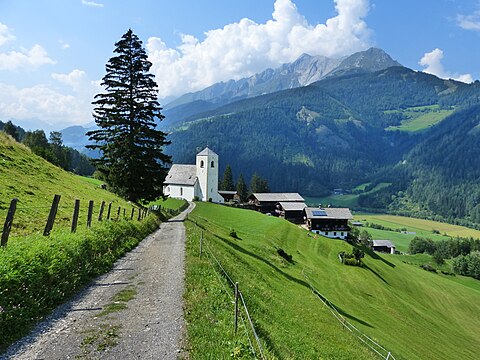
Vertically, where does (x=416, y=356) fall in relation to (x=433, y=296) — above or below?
above

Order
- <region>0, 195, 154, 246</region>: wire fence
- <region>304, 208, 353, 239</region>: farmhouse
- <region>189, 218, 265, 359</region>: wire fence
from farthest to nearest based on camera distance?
<region>304, 208, 353, 239</region>: farmhouse < <region>0, 195, 154, 246</region>: wire fence < <region>189, 218, 265, 359</region>: wire fence

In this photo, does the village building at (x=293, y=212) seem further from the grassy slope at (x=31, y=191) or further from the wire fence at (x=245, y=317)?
the wire fence at (x=245, y=317)

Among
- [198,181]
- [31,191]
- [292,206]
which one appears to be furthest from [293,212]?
[31,191]

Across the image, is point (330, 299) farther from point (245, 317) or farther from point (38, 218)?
point (38, 218)

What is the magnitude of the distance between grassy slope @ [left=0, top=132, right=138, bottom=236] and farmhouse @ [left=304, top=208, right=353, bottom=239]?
247 ft

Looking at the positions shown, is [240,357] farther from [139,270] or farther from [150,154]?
[150,154]

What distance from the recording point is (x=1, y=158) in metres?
30.7

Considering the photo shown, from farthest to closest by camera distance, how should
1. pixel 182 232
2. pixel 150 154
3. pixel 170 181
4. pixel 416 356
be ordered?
pixel 170 181 → pixel 150 154 → pixel 182 232 → pixel 416 356

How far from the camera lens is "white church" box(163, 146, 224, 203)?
101375 mm

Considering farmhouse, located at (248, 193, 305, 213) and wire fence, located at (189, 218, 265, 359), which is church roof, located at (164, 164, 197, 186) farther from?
wire fence, located at (189, 218, 265, 359)

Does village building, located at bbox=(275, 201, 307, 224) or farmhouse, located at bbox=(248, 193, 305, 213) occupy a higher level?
farmhouse, located at bbox=(248, 193, 305, 213)

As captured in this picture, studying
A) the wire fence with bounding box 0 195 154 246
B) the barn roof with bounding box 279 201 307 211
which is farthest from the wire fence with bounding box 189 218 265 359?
the barn roof with bounding box 279 201 307 211


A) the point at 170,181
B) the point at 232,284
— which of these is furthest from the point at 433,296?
the point at 170,181

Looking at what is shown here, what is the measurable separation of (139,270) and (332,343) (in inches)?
432
